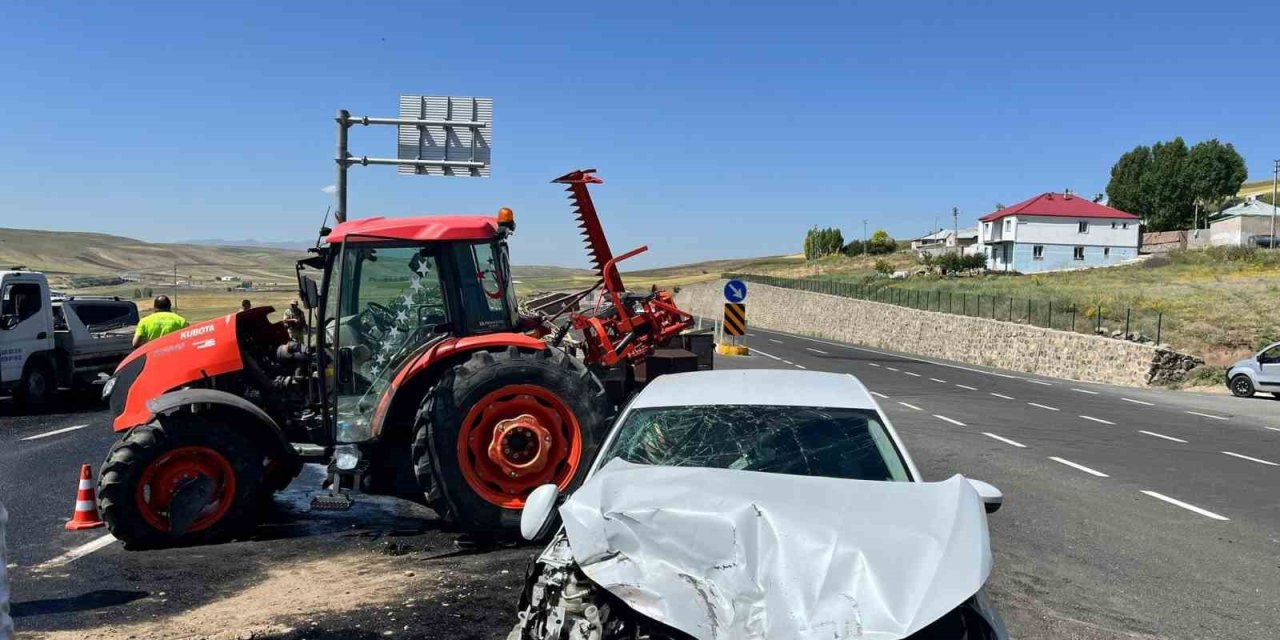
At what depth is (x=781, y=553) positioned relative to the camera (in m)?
3.33

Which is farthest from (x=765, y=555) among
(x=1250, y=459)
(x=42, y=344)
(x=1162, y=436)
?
(x=42, y=344)

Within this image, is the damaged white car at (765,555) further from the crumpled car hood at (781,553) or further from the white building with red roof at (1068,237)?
the white building with red roof at (1068,237)

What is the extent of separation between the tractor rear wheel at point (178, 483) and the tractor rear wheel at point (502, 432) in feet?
4.70

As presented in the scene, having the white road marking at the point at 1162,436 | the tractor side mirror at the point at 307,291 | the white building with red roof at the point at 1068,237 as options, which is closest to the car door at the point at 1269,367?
the white road marking at the point at 1162,436

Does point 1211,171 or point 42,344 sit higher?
point 1211,171

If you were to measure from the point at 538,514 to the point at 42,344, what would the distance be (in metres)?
15.3

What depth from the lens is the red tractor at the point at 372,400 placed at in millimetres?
7016

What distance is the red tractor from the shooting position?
702cm

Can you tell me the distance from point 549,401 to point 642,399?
2307 mm

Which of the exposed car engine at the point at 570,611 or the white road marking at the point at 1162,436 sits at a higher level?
the exposed car engine at the point at 570,611

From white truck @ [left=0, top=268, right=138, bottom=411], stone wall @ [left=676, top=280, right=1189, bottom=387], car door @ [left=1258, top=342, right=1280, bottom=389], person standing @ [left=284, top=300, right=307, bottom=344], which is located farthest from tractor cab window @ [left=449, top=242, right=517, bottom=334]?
stone wall @ [left=676, top=280, right=1189, bottom=387]

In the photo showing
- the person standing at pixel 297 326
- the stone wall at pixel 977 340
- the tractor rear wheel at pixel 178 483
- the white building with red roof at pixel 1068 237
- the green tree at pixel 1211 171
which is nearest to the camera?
the tractor rear wheel at pixel 178 483

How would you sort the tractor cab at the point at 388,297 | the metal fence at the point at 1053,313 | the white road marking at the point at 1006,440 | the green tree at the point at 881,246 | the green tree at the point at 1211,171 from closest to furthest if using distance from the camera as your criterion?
1. the tractor cab at the point at 388,297
2. the white road marking at the point at 1006,440
3. the metal fence at the point at 1053,313
4. the green tree at the point at 1211,171
5. the green tree at the point at 881,246

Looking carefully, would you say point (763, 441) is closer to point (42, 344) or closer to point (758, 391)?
point (758, 391)
